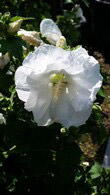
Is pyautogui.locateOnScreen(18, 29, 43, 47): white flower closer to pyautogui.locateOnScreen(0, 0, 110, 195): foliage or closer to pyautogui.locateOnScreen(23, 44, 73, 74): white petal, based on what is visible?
pyautogui.locateOnScreen(0, 0, 110, 195): foliage

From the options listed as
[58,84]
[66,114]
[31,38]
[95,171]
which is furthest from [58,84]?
[95,171]

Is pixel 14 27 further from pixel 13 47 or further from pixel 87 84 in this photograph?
pixel 87 84

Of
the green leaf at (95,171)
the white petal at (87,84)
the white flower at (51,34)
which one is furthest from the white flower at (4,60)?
the green leaf at (95,171)

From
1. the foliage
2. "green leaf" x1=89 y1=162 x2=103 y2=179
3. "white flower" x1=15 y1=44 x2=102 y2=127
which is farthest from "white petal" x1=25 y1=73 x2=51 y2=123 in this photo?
"green leaf" x1=89 y1=162 x2=103 y2=179

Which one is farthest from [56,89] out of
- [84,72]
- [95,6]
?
[95,6]

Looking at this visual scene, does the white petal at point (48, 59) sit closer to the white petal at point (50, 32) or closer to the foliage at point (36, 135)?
the foliage at point (36, 135)
